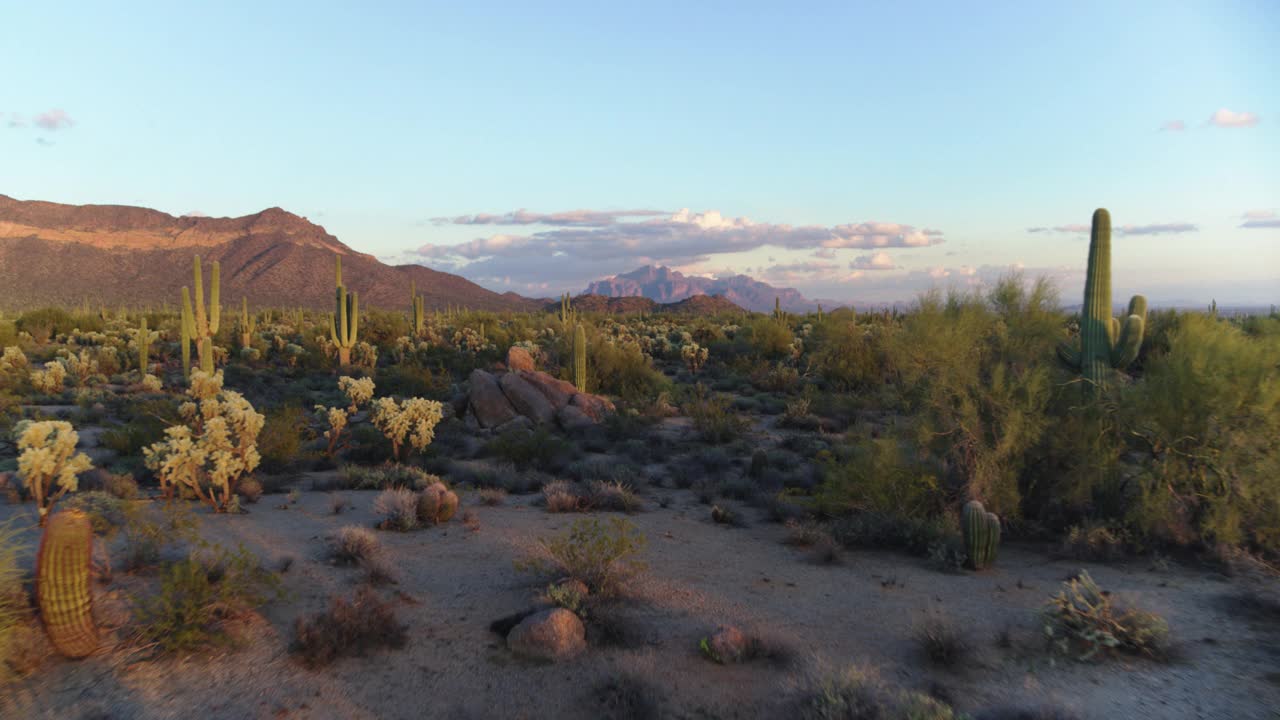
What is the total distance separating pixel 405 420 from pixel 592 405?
5361 mm

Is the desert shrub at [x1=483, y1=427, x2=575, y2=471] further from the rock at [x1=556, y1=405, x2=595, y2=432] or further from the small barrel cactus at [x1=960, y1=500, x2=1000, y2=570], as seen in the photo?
the small barrel cactus at [x1=960, y1=500, x2=1000, y2=570]

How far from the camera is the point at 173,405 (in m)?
14.1

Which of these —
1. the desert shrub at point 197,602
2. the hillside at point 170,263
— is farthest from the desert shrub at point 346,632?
the hillside at point 170,263

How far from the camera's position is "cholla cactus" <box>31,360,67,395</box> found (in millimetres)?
18016

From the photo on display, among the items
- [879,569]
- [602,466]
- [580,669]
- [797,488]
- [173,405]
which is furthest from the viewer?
[173,405]

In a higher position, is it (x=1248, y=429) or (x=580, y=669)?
(x=1248, y=429)

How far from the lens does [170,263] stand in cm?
8250

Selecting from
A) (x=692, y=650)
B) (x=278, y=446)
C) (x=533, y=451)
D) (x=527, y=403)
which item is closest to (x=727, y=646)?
(x=692, y=650)

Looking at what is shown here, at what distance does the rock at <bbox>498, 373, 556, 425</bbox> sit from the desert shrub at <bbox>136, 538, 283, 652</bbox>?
934 cm

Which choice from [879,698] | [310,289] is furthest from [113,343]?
[310,289]

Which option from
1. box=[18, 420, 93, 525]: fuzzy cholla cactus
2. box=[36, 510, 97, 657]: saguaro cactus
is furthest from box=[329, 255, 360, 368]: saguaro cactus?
box=[36, 510, 97, 657]: saguaro cactus

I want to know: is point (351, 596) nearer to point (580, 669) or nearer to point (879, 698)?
point (580, 669)

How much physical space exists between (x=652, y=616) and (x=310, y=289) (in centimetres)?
8300

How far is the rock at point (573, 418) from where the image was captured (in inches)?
599
